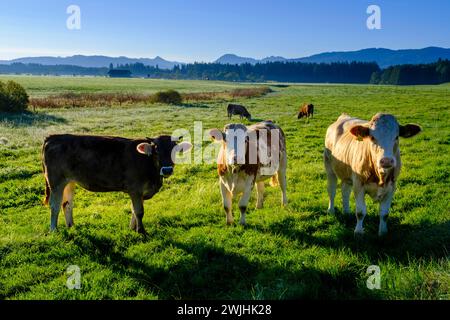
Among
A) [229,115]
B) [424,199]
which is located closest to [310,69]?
[229,115]

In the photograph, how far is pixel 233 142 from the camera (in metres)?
7.72

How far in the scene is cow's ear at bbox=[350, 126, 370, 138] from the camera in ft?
21.6

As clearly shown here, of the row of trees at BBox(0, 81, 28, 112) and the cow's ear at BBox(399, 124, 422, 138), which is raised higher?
the row of trees at BBox(0, 81, 28, 112)

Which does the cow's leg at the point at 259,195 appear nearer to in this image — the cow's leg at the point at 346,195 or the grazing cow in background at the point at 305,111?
the cow's leg at the point at 346,195

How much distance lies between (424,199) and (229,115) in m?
24.7

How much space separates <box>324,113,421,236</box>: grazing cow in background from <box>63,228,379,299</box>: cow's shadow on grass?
1733 millimetres

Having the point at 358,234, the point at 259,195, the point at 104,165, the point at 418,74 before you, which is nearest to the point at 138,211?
the point at 104,165

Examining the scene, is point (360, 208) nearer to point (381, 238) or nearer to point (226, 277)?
point (381, 238)

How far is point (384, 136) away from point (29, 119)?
26.8 m

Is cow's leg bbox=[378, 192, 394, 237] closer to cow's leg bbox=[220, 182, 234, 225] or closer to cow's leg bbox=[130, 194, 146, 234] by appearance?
cow's leg bbox=[220, 182, 234, 225]

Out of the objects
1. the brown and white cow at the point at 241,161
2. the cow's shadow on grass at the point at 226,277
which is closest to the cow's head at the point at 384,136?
the cow's shadow on grass at the point at 226,277

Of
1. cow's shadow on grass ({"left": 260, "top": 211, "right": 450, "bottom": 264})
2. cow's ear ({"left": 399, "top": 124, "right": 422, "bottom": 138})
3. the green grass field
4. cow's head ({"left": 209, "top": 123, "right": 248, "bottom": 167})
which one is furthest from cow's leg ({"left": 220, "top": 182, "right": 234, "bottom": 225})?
cow's ear ({"left": 399, "top": 124, "right": 422, "bottom": 138})
